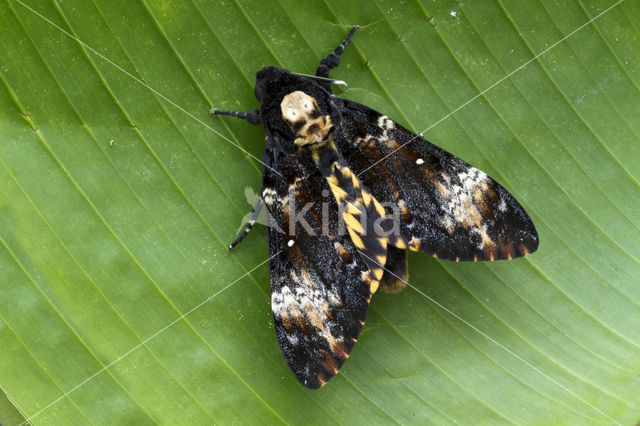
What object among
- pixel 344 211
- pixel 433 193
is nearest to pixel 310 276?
pixel 344 211

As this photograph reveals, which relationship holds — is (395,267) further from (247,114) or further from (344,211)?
(247,114)

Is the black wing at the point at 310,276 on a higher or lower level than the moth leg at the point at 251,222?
Result: lower

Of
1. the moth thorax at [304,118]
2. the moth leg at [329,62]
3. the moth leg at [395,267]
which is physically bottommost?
the moth leg at [395,267]

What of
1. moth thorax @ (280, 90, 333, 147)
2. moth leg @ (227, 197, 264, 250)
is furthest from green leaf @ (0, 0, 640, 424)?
moth thorax @ (280, 90, 333, 147)

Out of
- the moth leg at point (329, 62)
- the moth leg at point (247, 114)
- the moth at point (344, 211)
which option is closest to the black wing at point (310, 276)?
the moth at point (344, 211)

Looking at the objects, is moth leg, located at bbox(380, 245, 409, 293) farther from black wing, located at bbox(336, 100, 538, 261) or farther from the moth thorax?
the moth thorax

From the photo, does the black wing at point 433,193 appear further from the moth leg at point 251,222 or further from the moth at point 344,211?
the moth leg at point 251,222
